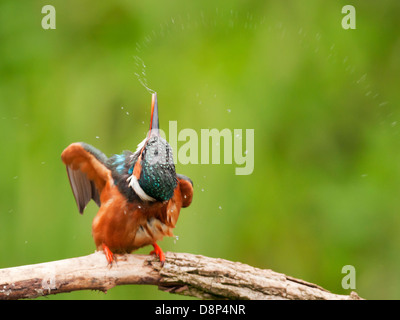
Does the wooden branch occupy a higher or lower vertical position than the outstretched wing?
lower

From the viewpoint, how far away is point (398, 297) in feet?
11.4

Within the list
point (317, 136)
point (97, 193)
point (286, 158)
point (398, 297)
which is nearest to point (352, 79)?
point (317, 136)

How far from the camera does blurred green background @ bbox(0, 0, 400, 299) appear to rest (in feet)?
11.8

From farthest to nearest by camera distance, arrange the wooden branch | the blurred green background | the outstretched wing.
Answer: the blurred green background < the outstretched wing < the wooden branch

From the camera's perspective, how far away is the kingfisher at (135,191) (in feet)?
7.58

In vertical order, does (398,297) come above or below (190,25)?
below

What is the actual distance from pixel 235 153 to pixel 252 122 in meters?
0.25

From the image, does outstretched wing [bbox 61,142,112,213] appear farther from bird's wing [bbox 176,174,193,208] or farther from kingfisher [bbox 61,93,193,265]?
bird's wing [bbox 176,174,193,208]

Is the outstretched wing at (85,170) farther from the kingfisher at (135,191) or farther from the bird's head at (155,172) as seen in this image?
the bird's head at (155,172)

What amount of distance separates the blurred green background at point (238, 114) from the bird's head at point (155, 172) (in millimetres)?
1135

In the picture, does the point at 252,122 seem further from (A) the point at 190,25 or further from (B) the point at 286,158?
(A) the point at 190,25

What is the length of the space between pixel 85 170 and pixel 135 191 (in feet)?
1.36

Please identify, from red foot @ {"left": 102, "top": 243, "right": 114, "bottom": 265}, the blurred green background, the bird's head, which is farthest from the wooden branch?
the blurred green background

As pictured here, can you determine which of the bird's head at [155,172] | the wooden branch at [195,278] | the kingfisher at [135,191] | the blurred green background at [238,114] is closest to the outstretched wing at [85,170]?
the kingfisher at [135,191]
